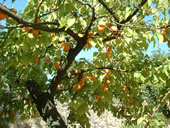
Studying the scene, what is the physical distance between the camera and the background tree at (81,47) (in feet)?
6.31

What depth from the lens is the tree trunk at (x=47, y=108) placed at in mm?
3022

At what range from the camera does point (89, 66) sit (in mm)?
2990

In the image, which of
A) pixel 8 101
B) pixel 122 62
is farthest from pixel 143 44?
pixel 8 101

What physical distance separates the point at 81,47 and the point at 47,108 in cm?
126

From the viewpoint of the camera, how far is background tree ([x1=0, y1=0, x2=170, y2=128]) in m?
1.92

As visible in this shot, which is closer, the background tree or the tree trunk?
the background tree

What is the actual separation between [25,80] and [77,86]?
4.09 feet

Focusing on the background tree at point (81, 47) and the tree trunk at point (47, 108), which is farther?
the tree trunk at point (47, 108)

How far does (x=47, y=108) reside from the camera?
3.14 meters

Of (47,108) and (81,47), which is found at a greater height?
(81,47)

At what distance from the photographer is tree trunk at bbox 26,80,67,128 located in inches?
119

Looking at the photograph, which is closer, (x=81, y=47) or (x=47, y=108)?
(x=81, y=47)

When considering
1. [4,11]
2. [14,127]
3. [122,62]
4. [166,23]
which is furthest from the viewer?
[14,127]

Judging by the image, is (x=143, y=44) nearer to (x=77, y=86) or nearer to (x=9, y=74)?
(x=77, y=86)
